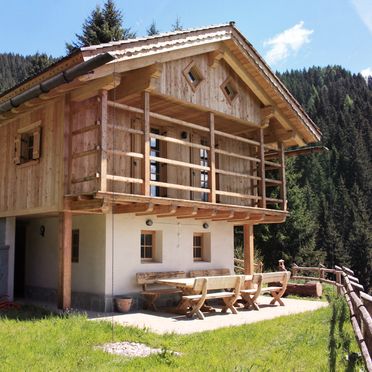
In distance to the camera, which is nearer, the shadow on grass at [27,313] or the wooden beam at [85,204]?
the shadow on grass at [27,313]

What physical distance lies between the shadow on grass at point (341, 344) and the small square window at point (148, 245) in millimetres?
5169

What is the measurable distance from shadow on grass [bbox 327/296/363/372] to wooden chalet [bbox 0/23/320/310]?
438 centimetres

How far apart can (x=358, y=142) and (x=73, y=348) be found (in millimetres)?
80831

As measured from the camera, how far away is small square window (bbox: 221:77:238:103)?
48.5 ft

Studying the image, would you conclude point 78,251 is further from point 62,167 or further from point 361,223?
point 361,223

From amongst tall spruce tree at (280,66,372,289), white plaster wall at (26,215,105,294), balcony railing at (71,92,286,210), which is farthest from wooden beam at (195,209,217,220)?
tall spruce tree at (280,66,372,289)

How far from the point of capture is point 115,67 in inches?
423

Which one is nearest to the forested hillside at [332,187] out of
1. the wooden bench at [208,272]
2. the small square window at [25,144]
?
the wooden bench at [208,272]

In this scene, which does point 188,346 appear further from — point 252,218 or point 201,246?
point 252,218

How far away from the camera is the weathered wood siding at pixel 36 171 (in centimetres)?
1191

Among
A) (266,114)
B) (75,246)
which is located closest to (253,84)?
(266,114)

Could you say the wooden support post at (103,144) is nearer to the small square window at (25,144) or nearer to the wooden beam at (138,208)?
the wooden beam at (138,208)

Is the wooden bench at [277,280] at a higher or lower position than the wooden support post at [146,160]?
lower

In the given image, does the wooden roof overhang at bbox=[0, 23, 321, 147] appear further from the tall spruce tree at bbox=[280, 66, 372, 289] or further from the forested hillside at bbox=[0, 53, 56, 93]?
the tall spruce tree at bbox=[280, 66, 372, 289]
